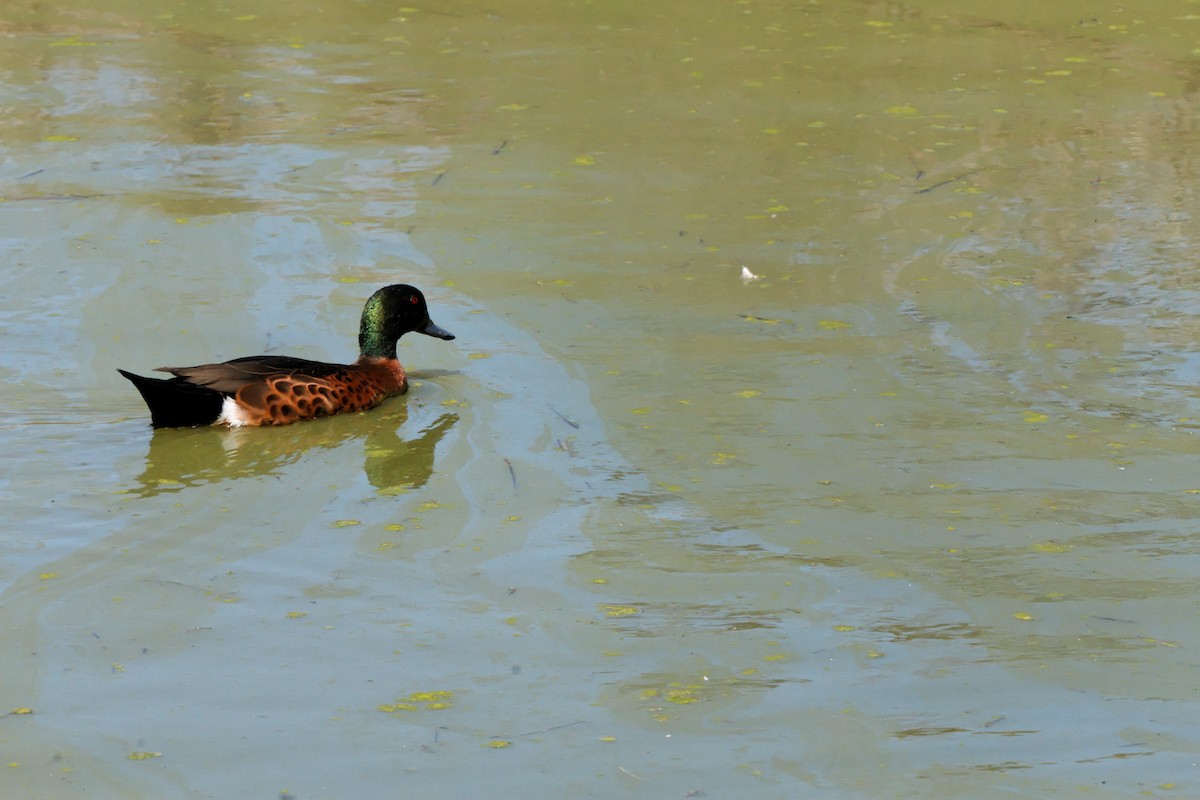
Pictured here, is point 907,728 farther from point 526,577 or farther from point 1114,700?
point 526,577

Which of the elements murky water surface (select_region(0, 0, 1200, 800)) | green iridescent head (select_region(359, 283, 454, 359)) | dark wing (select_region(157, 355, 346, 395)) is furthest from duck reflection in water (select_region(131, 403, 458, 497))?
green iridescent head (select_region(359, 283, 454, 359))

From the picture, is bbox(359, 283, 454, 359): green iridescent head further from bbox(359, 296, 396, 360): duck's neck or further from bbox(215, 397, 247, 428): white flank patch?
bbox(215, 397, 247, 428): white flank patch

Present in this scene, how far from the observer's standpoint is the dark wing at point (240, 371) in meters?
6.93

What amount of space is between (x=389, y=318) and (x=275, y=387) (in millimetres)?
855

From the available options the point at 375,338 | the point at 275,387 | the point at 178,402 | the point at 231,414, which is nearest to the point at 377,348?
the point at 375,338

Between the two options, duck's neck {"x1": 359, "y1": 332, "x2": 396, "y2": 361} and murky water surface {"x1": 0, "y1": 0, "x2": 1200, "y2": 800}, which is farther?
duck's neck {"x1": 359, "y1": 332, "x2": 396, "y2": 361}

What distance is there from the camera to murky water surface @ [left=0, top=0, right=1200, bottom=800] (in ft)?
14.8

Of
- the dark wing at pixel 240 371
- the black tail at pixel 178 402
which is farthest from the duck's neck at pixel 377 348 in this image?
the black tail at pixel 178 402

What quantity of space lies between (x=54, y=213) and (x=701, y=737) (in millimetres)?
6406

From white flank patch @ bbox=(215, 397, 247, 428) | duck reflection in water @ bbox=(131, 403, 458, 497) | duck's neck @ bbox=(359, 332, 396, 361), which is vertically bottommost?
duck reflection in water @ bbox=(131, 403, 458, 497)

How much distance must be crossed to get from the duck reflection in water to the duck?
63 mm

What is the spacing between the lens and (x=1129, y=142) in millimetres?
11016

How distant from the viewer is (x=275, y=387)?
22.9 feet

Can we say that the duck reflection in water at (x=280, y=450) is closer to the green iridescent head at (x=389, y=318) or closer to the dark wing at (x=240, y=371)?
the dark wing at (x=240, y=371)
